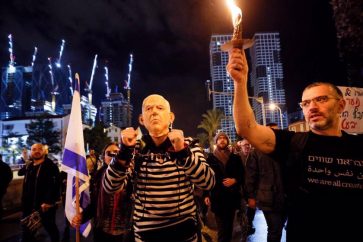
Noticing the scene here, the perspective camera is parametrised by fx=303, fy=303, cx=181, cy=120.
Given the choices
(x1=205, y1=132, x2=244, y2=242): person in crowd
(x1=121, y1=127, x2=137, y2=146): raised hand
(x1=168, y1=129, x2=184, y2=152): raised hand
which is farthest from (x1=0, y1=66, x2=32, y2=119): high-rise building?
(x1=168, y1=129, x2=184, y2=152): raised hand

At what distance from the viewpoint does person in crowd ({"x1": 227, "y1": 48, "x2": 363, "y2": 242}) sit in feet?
7.18

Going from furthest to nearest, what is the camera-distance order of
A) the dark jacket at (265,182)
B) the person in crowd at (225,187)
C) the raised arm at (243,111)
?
the person in crowd at (225,187)
the dark jacket at (265,182)
the raised arm at (243,111)

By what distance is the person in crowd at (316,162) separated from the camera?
2.19 meters

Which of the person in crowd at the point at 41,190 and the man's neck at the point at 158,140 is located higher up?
the man's neck at the point at 158,140

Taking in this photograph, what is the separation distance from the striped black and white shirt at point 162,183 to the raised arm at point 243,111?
641 millimetres

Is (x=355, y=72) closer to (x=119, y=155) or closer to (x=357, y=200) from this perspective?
(x=357, y=200)

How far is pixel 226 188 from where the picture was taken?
20.4 feet

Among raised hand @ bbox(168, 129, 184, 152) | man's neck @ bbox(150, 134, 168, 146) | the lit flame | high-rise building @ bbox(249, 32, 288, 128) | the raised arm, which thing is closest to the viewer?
the lit flame

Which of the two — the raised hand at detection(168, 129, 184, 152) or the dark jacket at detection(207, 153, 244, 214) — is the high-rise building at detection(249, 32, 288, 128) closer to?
the dark jacket at detection(207, 153, 244, 214)

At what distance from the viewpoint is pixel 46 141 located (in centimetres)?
A: 6744

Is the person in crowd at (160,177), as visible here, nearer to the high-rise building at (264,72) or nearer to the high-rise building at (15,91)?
the high-rise building at (264,72)

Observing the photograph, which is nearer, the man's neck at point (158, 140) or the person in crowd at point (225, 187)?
the man's neck at point (158, 140)

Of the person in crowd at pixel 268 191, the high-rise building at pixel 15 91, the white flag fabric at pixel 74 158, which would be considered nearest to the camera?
the white flag fabric at pixel 74 158

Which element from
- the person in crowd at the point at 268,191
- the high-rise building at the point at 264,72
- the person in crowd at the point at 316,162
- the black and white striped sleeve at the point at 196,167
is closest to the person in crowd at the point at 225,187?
the person in crowd at the point at 268,191
